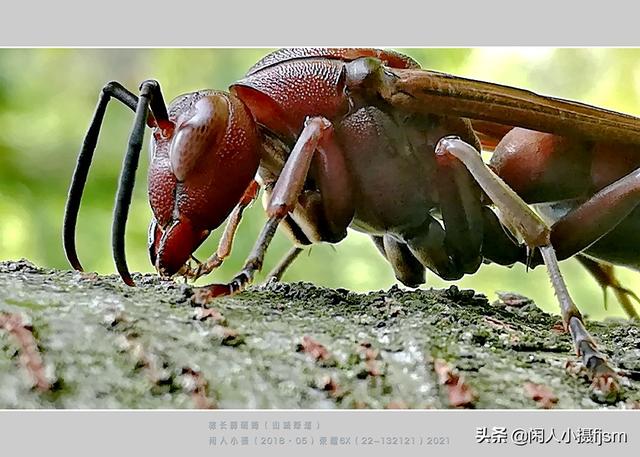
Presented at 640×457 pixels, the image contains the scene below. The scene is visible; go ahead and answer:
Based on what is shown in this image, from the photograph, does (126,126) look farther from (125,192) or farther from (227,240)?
(125,192)

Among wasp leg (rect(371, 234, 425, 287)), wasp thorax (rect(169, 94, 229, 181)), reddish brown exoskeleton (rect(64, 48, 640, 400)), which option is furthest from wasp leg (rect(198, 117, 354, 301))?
wasp leg (rect(371, 234, 425, 287))

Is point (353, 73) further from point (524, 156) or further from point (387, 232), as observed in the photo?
point (524, 156)

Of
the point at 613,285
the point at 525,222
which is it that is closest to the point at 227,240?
the point at 525,222

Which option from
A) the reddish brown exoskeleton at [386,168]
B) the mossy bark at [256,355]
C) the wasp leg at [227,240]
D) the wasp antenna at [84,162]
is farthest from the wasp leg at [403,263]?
the wasp antenna at [84,162]

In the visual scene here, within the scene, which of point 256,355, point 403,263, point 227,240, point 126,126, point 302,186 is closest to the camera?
point 256,355

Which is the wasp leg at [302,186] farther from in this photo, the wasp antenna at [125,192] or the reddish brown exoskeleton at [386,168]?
the wasp antenna at [125,192]
